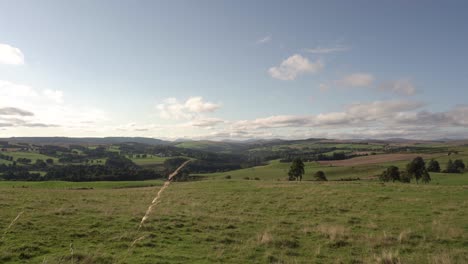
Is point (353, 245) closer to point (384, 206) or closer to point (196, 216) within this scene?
point (196, 216)

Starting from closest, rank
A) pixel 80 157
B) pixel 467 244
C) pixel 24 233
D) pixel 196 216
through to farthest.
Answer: pixel 467 244
pixel 24 233
pixel 196 216
pixel 80 157

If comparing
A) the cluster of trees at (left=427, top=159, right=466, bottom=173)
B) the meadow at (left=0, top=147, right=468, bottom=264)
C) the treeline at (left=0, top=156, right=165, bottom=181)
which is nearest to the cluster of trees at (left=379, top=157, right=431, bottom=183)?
the cluster of trees at (left=427, top=159, right=466, bottom=173)

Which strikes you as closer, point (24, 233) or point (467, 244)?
point (467, 244)

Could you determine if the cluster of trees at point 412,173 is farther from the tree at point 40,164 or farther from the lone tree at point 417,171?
the tree at point 40,164

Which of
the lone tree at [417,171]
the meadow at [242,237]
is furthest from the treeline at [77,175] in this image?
the meadow at [242,237]

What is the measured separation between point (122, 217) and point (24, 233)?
4.88 m

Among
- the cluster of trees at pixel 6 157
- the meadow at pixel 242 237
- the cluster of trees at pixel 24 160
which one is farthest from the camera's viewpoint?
the cluster of trees at pixel 6 157

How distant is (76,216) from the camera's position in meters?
16.1

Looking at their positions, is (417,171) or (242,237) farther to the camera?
(417,171)

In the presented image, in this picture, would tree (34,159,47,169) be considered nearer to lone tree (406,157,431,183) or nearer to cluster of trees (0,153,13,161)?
cluster of trees (0,153,13,161)

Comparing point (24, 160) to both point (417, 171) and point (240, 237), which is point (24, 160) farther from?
point (240, 237)

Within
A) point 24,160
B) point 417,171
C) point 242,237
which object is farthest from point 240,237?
point 24,160

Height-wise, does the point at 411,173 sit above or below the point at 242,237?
below

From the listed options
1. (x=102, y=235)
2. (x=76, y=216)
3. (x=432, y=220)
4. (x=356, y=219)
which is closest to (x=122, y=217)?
(x=76, y=216)
